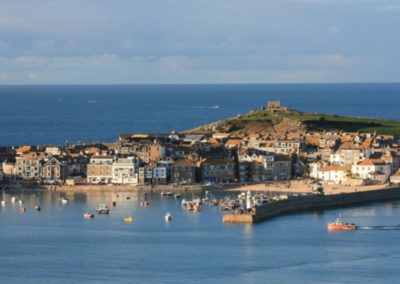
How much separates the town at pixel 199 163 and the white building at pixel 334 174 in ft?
0.18

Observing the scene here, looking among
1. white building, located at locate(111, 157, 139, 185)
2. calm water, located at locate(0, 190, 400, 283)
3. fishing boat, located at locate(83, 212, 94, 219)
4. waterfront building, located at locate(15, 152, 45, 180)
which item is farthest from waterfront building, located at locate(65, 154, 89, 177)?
fishing boat, located at locate(83, 212, 94, 219)

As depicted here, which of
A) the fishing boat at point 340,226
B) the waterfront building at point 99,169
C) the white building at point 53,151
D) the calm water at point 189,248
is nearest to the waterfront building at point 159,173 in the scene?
the waterfront building at point 99,169

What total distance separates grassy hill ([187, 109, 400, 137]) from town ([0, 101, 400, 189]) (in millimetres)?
16145

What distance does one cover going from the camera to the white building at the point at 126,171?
7875 cm

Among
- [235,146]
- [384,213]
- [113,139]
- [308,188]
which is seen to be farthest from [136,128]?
[384,213]

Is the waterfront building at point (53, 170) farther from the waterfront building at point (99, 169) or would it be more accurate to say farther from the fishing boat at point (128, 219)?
the fishing boat at point (128, 219)

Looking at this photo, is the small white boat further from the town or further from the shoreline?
the town

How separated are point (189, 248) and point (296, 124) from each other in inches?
2048

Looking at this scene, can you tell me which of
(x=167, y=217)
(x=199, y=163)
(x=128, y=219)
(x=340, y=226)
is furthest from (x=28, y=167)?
(x=340, y=226)

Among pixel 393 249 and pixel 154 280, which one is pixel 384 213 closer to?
pixel 393 249

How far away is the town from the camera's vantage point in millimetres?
78812

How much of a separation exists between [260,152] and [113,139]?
31329 millimetres

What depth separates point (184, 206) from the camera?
67.2 meters

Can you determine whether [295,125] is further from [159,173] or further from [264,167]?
[159,173]
